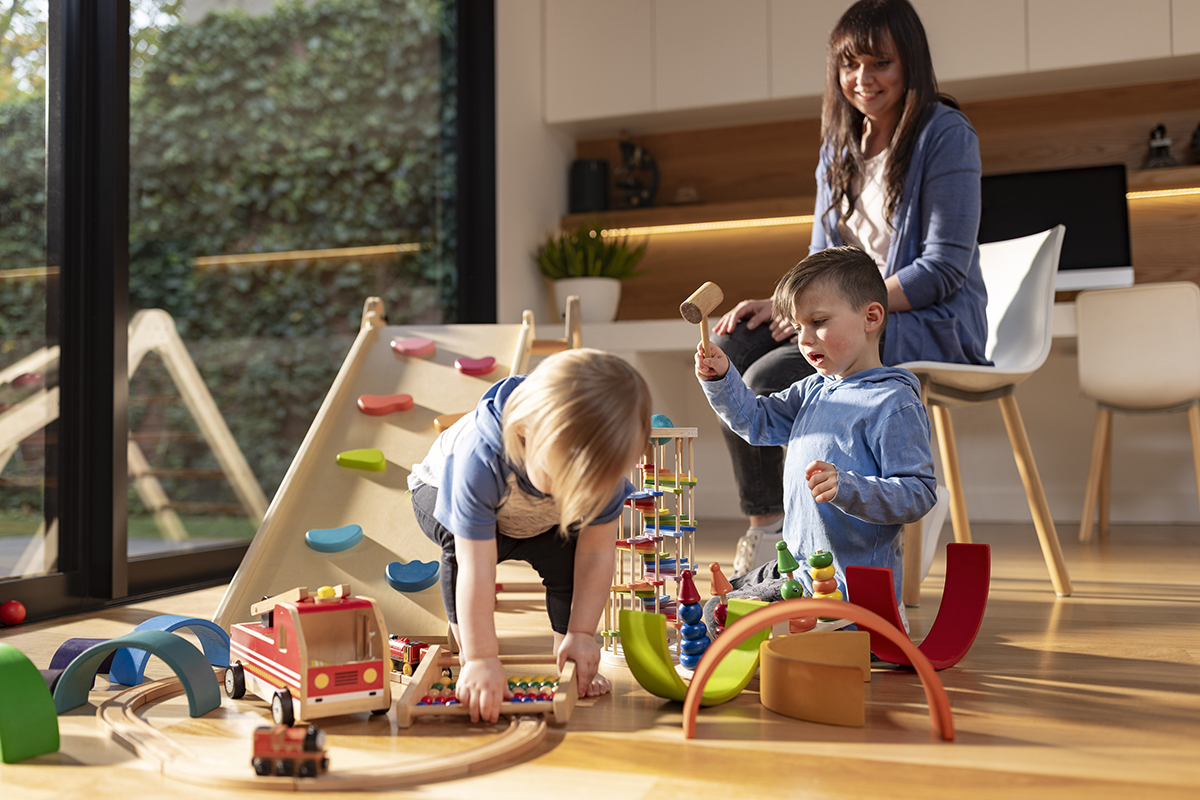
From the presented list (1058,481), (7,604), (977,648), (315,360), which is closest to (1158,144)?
(1058,481)

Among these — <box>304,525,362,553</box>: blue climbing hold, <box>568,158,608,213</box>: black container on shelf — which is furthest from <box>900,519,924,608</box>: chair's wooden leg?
<box>568,158,608,213</box>: black container on shelf

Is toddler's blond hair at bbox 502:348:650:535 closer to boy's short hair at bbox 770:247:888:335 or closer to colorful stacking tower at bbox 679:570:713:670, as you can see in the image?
colorful stacking tower at bbox 679:570:713:670

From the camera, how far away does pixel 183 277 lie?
5.90 feet

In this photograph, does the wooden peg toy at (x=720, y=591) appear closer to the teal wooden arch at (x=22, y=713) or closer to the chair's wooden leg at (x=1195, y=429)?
the teal wooden arch at (x=22, y=713)

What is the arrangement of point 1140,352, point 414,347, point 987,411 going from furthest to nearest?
point 987,411 → point 1140,352 → point 414,347

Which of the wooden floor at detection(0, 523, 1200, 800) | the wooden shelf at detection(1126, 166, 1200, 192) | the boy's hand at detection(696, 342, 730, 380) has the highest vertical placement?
the wooden shelf at detection(1126, 166, 1200, 192)

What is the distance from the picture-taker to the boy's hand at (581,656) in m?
0.94

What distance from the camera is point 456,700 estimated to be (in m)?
0.87

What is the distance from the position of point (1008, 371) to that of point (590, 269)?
1.53 metres

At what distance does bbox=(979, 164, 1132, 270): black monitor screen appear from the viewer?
8.38 ft

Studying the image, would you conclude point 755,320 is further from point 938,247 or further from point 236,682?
point 236,682

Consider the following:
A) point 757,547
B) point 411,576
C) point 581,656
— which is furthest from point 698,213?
point 581,656

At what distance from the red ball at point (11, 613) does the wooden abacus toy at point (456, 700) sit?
0.75m

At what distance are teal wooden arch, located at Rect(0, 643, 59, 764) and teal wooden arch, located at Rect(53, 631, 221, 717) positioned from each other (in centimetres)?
7
